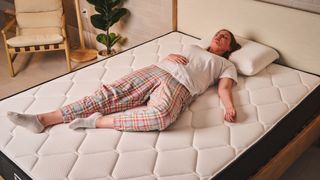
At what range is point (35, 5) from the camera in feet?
12.3

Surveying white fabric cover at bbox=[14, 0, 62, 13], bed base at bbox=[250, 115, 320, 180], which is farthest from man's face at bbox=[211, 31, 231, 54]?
white fabric cover at bbox=[14, 0, 62, 13]

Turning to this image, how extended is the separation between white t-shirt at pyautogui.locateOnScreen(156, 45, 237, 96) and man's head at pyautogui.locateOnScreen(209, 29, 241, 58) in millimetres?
99

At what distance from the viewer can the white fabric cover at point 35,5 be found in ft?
12.3

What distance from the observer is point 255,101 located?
2.15 m

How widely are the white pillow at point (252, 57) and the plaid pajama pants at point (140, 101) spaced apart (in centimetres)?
50

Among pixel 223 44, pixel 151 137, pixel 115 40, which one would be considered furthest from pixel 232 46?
pixel 115 40

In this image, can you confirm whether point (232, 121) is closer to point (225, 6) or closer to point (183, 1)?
point (225, 6)

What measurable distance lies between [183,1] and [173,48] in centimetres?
47

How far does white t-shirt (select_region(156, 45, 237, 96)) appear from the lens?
2166 millimetres

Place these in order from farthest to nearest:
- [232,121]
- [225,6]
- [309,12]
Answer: [225,6] < [309,12] < [232,121]

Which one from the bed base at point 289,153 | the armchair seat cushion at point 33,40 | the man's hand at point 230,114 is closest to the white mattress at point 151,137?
the man's hand at point 230,114

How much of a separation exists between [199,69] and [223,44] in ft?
1.03

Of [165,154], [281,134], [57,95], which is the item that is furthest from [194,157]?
[57,95]

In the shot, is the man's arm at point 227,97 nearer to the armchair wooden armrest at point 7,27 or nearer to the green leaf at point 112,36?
the green leaf at point 112,36
